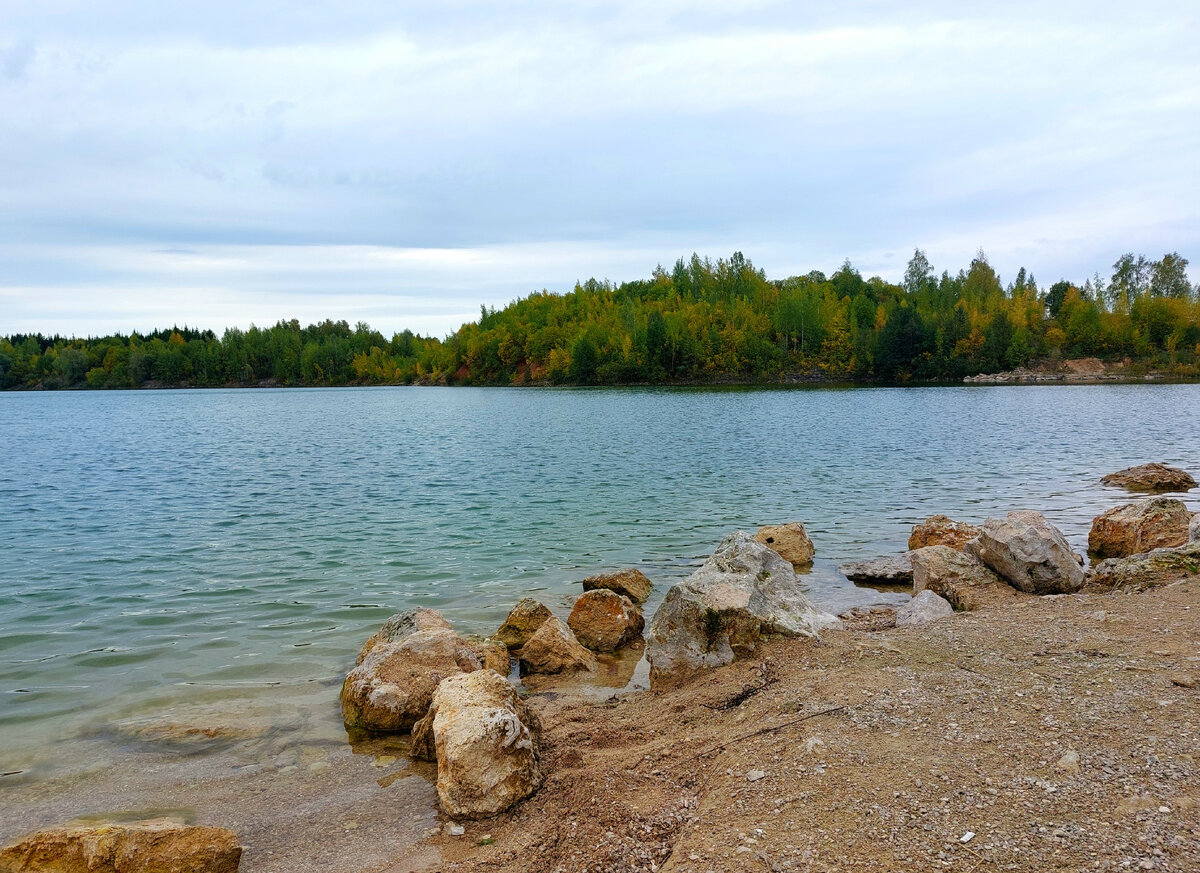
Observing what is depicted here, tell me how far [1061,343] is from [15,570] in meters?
141

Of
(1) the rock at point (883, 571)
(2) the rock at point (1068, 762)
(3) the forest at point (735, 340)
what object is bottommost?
(1) the rock at point (883, 571)

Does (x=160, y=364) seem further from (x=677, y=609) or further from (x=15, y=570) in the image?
(x=677, y=609)

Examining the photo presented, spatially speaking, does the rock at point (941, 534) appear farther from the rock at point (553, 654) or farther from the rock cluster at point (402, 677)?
the rock cluster at point (402, 677)

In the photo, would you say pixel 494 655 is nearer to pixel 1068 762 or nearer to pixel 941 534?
pixel 1068 762

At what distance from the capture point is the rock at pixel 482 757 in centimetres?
563

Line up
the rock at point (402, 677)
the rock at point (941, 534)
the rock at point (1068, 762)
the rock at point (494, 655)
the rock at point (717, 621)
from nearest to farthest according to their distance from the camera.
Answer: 1. the rock at point (1068, 762)
2. the rock at point (402, 677)
3. the rock at point (717, 621)
4. the rock at point (494, 655)
5. the rock at point (941, 534)

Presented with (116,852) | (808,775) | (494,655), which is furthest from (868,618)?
(116,852)

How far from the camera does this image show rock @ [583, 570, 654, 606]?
11.9m

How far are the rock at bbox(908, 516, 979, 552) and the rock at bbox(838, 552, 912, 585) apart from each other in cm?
99

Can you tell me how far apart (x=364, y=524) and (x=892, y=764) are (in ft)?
52.3

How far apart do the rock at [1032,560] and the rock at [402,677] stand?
25.3 feet

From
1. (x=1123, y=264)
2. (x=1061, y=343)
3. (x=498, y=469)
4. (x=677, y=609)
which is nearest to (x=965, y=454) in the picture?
(x=498, y=469)

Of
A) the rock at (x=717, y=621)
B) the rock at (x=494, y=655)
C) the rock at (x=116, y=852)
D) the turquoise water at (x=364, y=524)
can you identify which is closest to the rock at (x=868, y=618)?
the rock at (x=717, y=621)

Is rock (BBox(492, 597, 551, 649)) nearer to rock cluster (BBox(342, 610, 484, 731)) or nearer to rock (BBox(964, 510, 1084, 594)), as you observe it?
rock cluster (BBox(342, 610, 484, 731))
